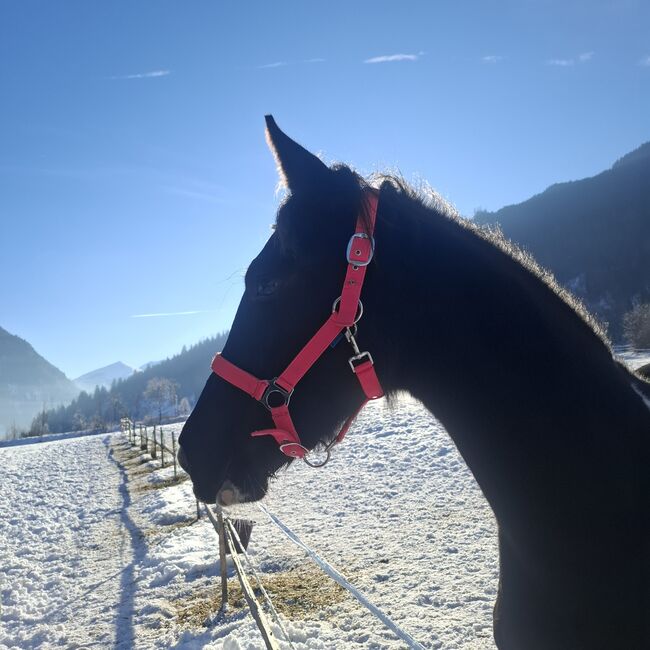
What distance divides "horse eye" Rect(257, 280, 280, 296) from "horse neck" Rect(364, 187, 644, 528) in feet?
1.16

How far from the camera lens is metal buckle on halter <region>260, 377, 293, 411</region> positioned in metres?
1.61

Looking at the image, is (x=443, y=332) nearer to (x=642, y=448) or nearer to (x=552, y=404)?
(x=552, y=404)

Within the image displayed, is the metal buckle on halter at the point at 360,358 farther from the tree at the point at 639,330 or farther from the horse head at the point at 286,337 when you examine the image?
the tree at the point at 639,330

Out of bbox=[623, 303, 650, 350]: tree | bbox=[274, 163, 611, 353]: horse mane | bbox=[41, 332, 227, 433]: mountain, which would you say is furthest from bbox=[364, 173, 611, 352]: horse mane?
bbox=[41, 332, 227, 433]: mountain

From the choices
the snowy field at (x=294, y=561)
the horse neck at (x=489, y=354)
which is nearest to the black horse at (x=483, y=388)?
the horse neck at (x=489, y=354)

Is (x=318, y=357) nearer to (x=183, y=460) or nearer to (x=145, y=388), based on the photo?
(x=183, y=460)

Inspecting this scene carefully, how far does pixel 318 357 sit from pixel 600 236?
350 ft

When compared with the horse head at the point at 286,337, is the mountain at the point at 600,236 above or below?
above

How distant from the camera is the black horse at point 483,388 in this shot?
133 cm

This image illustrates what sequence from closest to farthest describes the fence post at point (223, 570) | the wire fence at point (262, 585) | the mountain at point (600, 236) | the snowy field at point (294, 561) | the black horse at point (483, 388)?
1. the black horse at point (483, 388)
2. the wire fence at point (262, 585)
3. the snowy field at point (294, 561)
4. the fence post at point (223, 570)
5. the mountain at point (600, 236)

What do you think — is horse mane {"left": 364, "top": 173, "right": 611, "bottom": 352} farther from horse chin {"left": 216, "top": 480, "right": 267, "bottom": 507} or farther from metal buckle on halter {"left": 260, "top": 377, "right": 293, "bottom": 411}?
horse chin {"left": 216, "top": 480, "right": 267, "bottom": 507}

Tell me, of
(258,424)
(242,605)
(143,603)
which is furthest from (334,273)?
(143,603)

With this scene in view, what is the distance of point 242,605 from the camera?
6164 mm

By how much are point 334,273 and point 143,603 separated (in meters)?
7.47
